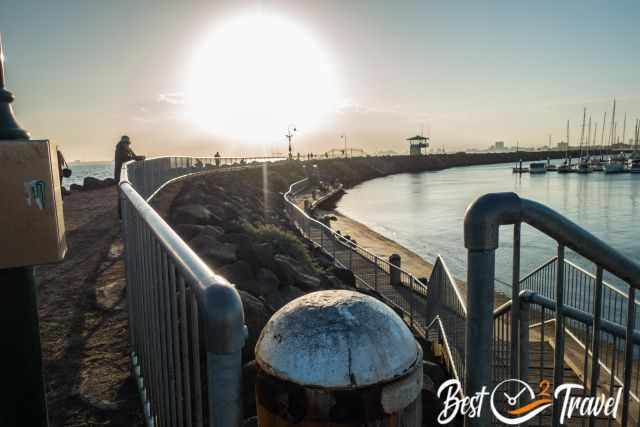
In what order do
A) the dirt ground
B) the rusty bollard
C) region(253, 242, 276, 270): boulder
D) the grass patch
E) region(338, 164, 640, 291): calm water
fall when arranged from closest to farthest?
the rusty bollard
the dirt ground
region(253, 242, 276, 270): boulder
the grass patch
region(338, 164, 640, 291): calm water

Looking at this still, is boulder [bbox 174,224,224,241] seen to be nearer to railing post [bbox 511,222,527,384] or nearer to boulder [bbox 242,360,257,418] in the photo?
boulder [bbox 242,360,257,418]

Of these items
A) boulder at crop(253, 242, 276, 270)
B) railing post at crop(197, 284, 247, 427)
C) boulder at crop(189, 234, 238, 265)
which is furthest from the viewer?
boulder at crop(253, 242, 276, 270)

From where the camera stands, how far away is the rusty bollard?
5.88ft

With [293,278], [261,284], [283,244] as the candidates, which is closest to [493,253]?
[261,284]

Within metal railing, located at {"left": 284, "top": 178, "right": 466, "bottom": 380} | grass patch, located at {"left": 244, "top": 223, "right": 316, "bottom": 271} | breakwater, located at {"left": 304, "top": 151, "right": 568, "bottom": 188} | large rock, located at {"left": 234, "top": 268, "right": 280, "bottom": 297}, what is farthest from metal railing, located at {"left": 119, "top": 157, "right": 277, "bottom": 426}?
breakwater, located at {"left": 304, "top": 151, "right": 568, "bottom": 188}

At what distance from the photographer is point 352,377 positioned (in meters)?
1.81

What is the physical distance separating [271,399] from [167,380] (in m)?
0.72

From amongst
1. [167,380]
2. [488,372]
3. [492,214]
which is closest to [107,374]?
[167,380]

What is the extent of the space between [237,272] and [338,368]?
621cm

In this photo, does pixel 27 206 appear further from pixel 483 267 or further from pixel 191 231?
pixel 191 231

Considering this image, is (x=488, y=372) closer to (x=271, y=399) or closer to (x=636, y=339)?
(x=271, y=399)

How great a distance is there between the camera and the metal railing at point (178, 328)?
1275mm

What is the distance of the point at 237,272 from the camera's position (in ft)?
25.7

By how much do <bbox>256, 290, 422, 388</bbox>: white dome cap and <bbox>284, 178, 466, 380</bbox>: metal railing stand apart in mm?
4448
